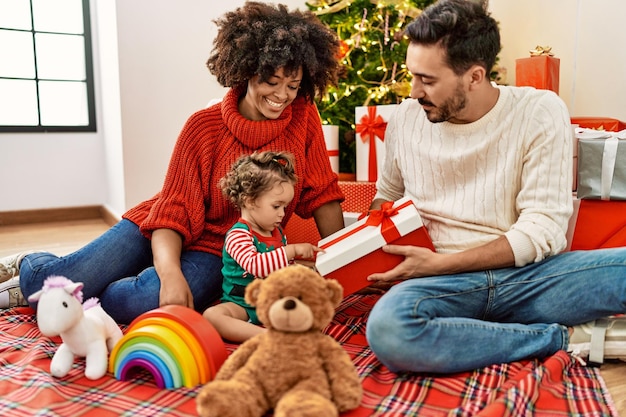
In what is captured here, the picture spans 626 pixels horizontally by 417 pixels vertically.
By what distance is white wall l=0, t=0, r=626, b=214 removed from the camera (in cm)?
230

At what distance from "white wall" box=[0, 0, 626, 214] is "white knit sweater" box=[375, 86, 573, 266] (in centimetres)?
109

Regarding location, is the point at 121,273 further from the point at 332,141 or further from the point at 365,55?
the point at 365,55

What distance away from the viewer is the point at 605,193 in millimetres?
1583

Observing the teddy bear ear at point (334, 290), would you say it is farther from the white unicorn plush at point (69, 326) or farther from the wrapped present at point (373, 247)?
the white unicorn plush at point (69, 326)

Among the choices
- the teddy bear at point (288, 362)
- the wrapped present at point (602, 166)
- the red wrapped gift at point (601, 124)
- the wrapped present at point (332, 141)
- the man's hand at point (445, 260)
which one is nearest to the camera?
the teddy bear at point (288, 362)

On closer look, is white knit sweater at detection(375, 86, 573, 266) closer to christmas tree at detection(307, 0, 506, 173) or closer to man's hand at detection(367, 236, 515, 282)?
man's hand at detection(367, 236, 515, 282)

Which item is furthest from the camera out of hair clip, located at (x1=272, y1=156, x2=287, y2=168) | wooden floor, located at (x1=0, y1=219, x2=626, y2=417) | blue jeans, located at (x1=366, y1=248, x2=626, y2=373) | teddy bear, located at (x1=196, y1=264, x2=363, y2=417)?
wooden floor, located at (x1=0, y1=219, x2=626, y2=417)

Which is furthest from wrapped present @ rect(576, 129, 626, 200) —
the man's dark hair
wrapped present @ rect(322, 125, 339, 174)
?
wrapped present @ rect(322, 125, 339, 174)

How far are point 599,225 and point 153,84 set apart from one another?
2.32 m

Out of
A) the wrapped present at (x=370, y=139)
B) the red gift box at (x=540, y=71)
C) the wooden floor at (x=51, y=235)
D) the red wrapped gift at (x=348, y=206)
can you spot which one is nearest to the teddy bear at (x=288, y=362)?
the red wrapped gift at (x=348, y=206)

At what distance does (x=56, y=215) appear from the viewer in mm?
3758

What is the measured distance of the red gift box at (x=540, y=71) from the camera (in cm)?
204

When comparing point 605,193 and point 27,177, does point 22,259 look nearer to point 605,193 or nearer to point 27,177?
point 605,193

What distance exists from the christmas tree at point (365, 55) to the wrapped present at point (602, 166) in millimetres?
1016
